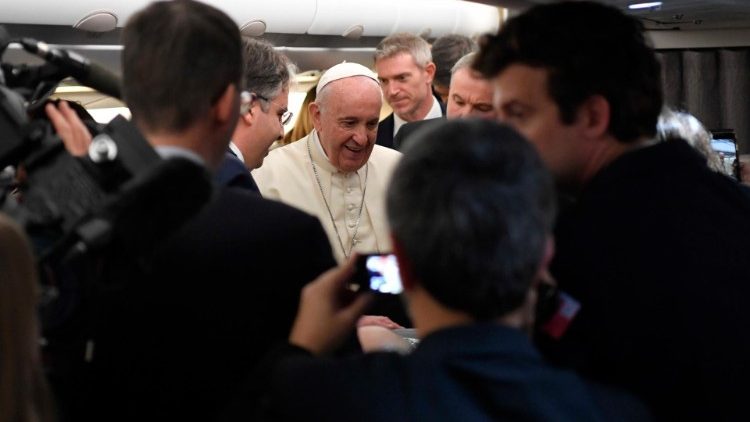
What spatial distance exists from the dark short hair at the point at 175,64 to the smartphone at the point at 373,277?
360mm

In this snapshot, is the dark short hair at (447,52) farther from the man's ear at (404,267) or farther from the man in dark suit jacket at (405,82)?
the man's ear at (404,267)

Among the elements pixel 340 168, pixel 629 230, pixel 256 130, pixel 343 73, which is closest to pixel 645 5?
pixel 343 73

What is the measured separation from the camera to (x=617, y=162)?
155 centimetres

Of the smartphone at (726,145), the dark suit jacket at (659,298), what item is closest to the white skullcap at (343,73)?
the dark suit jacket at (659,298)

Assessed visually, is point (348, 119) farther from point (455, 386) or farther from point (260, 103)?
point (455, 386)

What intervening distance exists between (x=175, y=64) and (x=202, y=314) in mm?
391

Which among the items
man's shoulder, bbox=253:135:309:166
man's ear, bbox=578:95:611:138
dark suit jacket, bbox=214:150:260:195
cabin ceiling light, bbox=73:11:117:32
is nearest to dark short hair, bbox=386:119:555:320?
man's ear, bbox=578:95:611:138

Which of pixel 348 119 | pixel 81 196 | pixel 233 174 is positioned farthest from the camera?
pixel 348 119

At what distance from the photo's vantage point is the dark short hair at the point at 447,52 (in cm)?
545

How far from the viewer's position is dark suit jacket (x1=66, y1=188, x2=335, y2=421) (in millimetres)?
1596

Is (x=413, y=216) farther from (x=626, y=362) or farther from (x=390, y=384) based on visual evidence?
(x=626, y=362)

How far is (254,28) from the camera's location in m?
5.38

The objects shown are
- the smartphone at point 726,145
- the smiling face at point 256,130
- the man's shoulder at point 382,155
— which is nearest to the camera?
the smiling face at point 256,130

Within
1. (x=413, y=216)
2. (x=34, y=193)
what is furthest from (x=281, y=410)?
(x=34, y=193)
